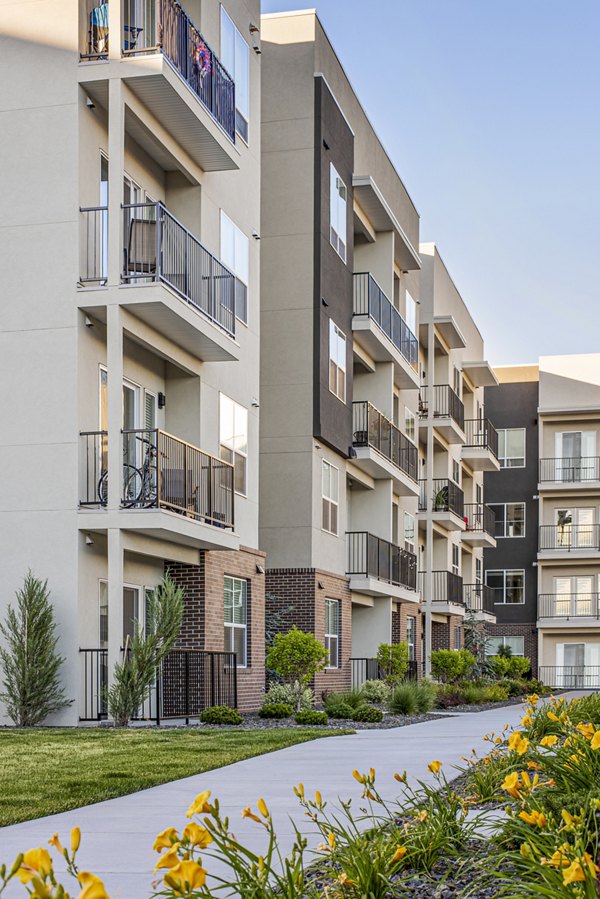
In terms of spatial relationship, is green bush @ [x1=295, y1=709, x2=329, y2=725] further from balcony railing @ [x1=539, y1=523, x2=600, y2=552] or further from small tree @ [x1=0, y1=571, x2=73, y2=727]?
balcony railing @ [x1=539, y1=523, x2=600, y2=552]

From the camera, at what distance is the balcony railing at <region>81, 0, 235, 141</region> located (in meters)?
19.5

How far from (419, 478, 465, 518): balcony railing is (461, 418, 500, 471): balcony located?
4.47 metres

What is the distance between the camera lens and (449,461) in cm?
4816

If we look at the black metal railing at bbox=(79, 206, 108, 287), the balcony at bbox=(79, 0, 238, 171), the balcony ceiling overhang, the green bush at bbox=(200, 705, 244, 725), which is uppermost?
the balcony ceiling overhang

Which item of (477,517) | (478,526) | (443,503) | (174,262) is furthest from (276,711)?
(477,517)

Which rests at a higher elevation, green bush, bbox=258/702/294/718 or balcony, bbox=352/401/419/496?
balcony, bbox=352/401/419/496

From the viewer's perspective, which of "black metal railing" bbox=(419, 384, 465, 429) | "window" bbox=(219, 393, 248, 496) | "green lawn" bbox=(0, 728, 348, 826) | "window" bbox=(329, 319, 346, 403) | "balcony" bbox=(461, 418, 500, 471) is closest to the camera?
"green lawn" bbox=(0, 728, 348, 826)

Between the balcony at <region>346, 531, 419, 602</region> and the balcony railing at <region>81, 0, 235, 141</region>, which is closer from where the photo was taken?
the balcony railing at <region>81, 0, 235, 141</region>

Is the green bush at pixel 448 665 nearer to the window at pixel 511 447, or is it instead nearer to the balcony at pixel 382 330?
the balcony at pixel 382 330

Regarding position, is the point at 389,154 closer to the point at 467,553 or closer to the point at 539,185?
the point at 539,185

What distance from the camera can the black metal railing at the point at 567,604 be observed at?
180 feet

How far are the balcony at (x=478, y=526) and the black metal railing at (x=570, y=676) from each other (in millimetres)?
6167

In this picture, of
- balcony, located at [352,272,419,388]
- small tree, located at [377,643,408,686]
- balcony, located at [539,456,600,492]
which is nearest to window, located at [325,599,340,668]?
small tree, located at [377,643,408,686]

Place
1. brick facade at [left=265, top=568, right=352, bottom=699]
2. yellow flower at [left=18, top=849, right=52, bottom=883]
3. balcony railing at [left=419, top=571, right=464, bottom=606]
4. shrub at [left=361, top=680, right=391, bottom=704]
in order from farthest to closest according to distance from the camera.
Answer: balcony railing at [left=419, top=571, right=464, bottom=606] < brick facade at [left=265, top=568, right=352, bottom=699] < shrub at [left=361, top=680, right=391, bottom=704] < yellow flower at [left=18, top=849, right=52, bottom=883]
